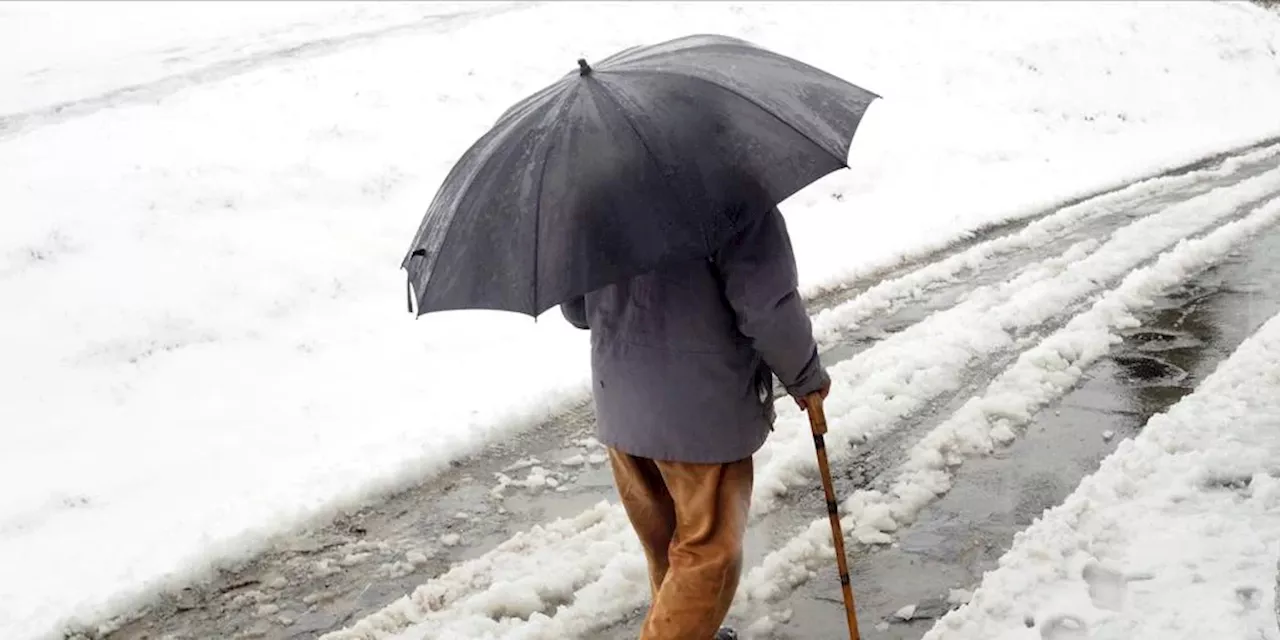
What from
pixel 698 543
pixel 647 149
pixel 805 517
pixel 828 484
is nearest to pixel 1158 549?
pixel 805 517

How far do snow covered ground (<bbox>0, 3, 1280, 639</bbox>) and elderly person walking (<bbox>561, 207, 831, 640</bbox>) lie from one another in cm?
204

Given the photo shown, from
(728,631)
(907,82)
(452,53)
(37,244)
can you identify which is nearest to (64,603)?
(728,631)

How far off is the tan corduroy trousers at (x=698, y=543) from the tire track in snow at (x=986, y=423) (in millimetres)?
836

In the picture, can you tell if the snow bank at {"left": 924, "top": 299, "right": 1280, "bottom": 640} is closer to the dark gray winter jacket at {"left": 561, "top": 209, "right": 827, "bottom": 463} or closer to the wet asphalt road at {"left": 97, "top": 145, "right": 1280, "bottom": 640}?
the wet asphalt road at {"left": 97, "top": 145, "right": 1280, "bottom": 640}

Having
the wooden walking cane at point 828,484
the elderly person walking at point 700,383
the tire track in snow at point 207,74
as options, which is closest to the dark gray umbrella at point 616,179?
the elderly person walking at point 700,383

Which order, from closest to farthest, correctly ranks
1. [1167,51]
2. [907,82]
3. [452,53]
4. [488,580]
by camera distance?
[488,580] < [452,53] < [907,82] < [1167,51]

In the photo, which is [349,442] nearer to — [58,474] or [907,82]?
[58,474]

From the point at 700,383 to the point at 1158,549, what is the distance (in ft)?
7.02

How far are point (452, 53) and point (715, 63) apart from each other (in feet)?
41.9

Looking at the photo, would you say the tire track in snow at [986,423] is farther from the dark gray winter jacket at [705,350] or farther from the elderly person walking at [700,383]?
the dark gray winter jacket at [705,350]

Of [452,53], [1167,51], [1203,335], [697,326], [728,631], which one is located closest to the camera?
[697,326]

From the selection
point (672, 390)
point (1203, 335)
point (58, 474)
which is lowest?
point (1203, 335)

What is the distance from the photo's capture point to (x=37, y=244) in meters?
9.05

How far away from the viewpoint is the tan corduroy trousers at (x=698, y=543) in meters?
3.22
